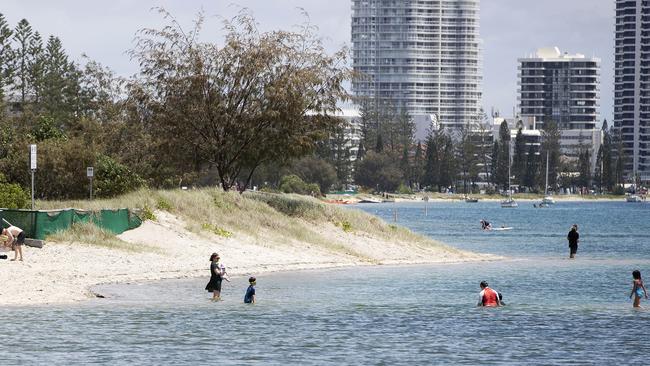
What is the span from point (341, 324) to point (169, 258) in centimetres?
1610

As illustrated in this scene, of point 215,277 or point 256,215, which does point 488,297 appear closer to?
point 215,277

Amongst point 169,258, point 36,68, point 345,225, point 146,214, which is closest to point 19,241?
point 169,258

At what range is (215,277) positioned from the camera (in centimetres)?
4009

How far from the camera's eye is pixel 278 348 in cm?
3161

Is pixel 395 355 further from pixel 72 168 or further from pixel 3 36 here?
pixel 3 36

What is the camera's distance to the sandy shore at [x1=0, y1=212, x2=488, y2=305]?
40031 mm

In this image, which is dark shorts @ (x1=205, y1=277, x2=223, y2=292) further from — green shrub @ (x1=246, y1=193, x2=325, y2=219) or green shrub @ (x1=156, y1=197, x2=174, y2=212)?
green shrub @ (x1=246, y1=193, x2=325, y2=219)

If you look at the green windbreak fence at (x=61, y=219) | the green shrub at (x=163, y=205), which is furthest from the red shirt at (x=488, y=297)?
the green shrub at (x=163, y=205)

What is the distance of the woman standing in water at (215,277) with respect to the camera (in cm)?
3953

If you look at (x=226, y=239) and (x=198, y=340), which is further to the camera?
(x=226, y=239)

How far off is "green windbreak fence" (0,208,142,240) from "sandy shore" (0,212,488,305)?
60 cm

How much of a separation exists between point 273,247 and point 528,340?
2550cm

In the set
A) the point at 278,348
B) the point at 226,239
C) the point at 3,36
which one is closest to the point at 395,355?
the point at 278,348

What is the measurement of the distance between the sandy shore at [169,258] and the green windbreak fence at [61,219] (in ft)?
1.96
